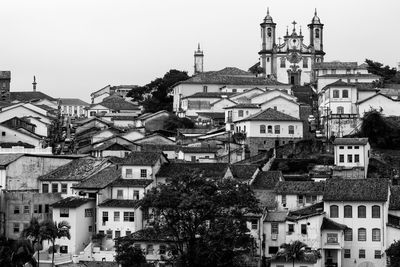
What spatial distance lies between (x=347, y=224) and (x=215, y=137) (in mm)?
24263

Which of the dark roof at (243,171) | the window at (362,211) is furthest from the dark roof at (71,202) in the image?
the window at (362,211)

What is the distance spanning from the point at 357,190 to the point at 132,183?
1333cm

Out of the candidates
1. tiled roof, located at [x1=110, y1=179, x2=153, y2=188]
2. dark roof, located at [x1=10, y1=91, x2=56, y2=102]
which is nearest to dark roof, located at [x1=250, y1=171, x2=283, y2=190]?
tiled roof, located at [x1=110, y1=179, x2=153, y2=188]

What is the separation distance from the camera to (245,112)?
7894cm

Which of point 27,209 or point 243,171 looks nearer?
point 243,171

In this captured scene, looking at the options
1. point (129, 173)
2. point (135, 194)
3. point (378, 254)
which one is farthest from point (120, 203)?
point (378, 254)

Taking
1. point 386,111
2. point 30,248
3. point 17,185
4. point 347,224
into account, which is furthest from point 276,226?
point 386,111

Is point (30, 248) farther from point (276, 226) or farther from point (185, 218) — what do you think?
point (276, 226)

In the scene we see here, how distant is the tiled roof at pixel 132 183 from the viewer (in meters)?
54.6

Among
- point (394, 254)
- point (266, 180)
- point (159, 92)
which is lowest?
point (394, 254)

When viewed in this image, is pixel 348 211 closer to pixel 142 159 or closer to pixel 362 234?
pixel 362 234

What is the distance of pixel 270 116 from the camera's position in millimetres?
73250

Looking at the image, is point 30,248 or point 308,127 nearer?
point 30,248

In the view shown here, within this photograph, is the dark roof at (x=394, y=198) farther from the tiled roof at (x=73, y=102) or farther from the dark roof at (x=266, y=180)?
the tiled roof at (x=73, y=102)
